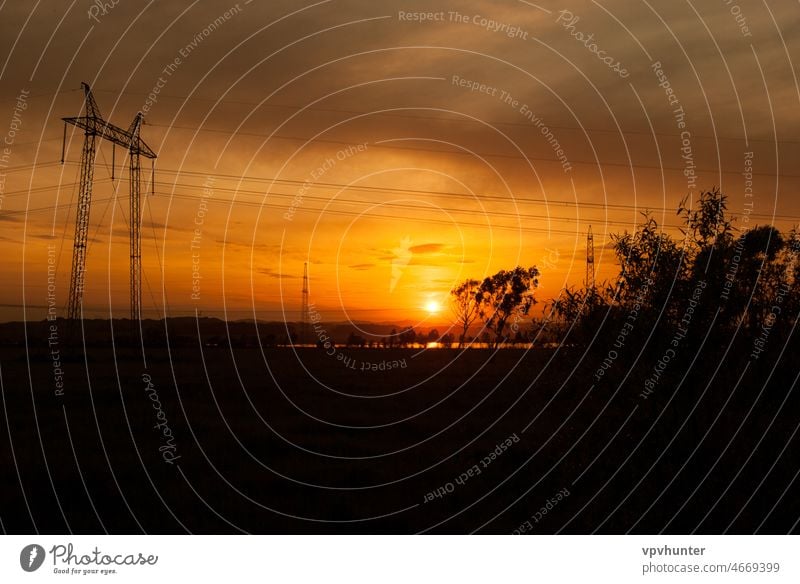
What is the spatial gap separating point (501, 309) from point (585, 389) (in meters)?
74.6

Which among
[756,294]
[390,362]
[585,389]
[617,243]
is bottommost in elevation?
[390,362]

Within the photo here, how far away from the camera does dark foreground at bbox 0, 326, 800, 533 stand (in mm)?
16203

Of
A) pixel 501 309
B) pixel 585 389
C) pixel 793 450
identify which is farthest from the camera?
pixel 501 309

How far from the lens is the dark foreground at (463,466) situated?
16.2 m

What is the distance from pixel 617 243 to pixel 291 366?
195 ft

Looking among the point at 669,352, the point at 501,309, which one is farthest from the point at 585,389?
the point at 501,309

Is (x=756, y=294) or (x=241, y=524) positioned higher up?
(x=756, y=294)

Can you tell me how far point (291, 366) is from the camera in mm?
74875

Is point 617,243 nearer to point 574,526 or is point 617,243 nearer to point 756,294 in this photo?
point 756,294

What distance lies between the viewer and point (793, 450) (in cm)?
1616

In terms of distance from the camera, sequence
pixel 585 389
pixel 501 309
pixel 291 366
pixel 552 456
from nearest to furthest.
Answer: pixel 585 389 < pixel 552 456 < pixel 291 366 < pixel 501 309

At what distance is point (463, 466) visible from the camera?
83.0 ft

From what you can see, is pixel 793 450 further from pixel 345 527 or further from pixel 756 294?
pixel 345 527
